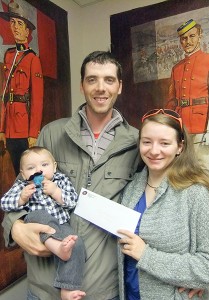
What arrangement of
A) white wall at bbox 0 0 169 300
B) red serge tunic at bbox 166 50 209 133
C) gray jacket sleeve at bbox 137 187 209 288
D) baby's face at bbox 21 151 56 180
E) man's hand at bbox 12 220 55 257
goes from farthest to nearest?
white wall at bbox 0 0 169 300 → red serge tunic at bbox 166 50 209 133 → baby's face at bbox 21 151 56 180 → man's hand at bbox 12 220 55 257 → gray jacket sleeve at bbox 137 187 209 288

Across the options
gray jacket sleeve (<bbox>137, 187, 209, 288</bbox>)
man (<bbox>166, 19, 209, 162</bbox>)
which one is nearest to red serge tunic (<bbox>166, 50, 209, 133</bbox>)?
man (<bbox>166, 19, 209, 162</bbox>)

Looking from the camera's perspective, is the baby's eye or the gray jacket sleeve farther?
the baby's eye

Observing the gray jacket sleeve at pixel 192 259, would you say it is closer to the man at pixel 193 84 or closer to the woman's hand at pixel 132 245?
the woman's hand at pixel 132 245

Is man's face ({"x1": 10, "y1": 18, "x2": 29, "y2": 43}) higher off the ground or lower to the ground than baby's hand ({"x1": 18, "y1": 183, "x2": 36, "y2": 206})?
higher

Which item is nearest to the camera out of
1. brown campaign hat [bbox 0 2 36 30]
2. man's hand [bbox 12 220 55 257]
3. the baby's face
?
man's hand [bbox 12 220 55 257]

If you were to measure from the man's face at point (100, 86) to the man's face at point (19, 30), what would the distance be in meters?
0.61

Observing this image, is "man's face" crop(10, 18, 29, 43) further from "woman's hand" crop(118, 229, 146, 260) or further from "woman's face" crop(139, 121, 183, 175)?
"woman's hand" crop(118, 229, 146, 260)

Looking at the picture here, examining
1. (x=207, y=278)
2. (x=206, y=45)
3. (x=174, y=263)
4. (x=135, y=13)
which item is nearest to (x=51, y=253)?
(x=174, y=263)

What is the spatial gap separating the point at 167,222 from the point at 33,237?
0.52m

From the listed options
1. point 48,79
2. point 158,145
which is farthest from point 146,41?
point 158,145

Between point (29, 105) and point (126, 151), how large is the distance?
2.58 feet

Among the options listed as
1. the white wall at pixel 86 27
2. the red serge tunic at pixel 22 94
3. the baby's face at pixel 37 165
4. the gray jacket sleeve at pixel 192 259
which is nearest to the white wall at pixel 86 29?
the white wall at pixel 86 27

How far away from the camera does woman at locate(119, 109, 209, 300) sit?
3.11 feet

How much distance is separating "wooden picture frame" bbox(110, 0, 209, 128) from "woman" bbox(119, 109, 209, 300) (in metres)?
0.89
